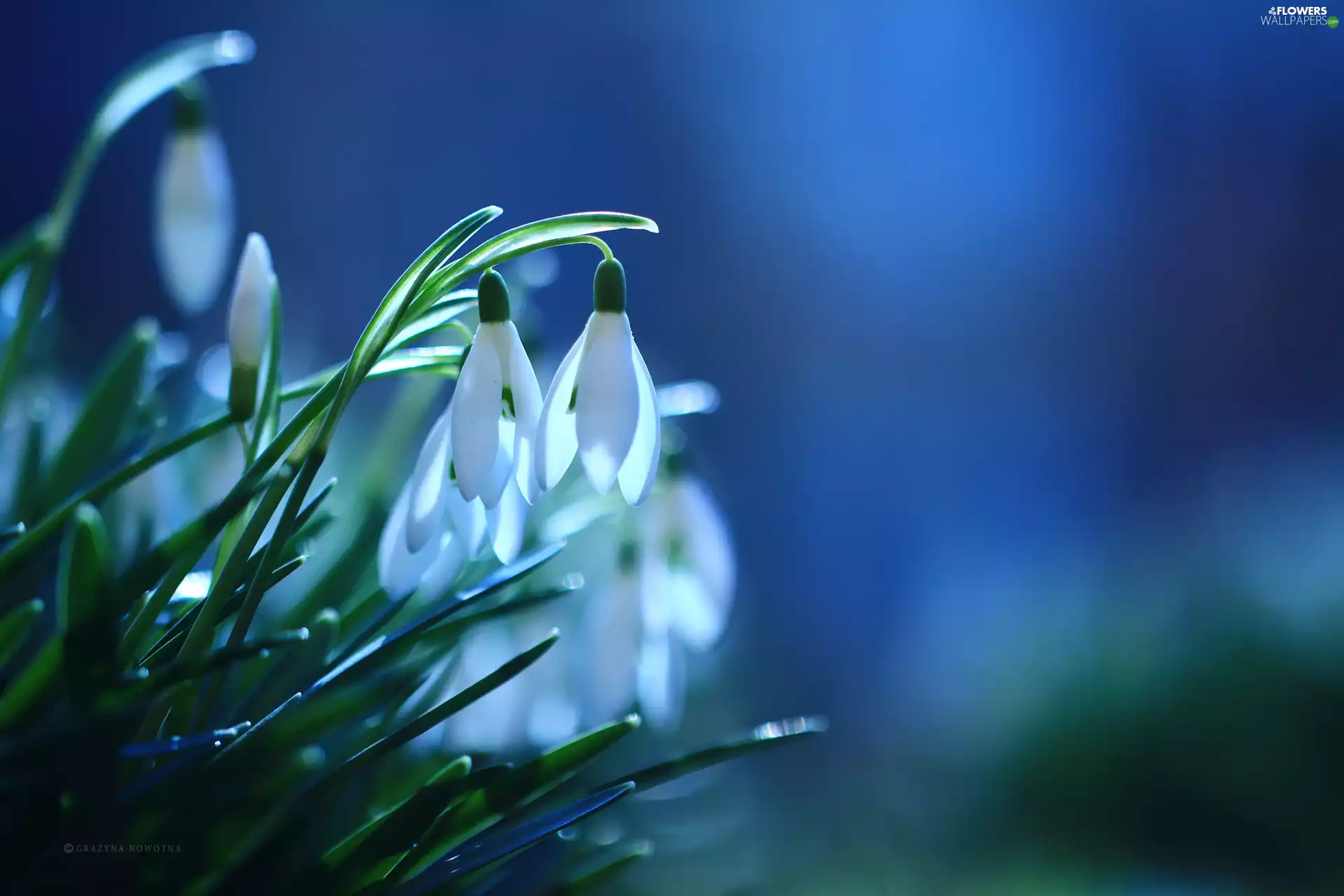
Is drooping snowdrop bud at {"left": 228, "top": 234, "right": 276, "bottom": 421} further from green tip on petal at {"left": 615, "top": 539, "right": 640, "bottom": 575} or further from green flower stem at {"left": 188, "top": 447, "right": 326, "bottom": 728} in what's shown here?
green tip on petal at {"left": 615, "top": 539, "right": 640, "bottom": 575}

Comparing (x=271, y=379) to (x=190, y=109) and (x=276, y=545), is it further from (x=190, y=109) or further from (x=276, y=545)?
(x=190, y=109)

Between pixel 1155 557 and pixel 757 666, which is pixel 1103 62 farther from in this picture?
pixel 757 666

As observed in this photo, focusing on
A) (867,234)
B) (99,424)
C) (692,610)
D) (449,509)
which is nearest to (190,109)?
(99,424)

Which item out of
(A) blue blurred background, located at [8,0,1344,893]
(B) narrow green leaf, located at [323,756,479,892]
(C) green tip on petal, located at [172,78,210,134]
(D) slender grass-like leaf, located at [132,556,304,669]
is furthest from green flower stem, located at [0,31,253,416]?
(A) blue blurred background, located at [8,0,1344,893]

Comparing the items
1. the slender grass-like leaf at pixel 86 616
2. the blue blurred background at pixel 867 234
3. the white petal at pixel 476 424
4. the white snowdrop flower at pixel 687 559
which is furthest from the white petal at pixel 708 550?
the blue blurred background at pixel 867 234

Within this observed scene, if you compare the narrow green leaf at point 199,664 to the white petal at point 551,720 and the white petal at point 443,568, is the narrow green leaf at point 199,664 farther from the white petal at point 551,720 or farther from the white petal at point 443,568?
the white petal at point 551,720

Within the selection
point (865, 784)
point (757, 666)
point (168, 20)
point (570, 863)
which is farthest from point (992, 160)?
point (570, 863)
